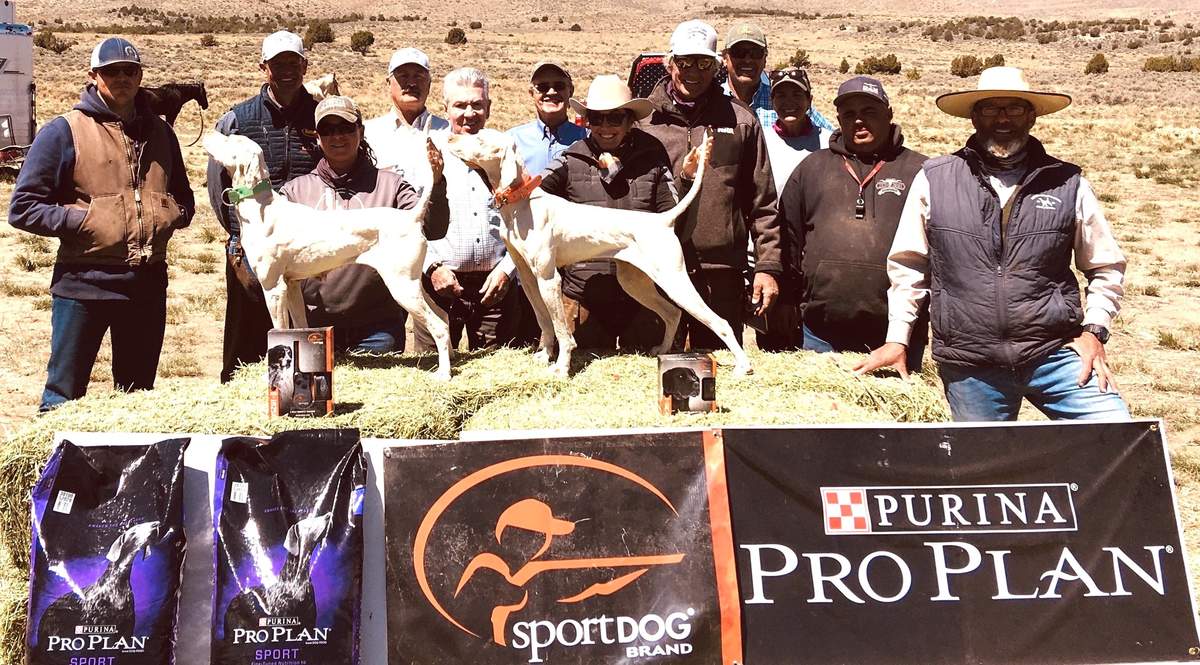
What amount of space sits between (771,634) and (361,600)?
4.43ft

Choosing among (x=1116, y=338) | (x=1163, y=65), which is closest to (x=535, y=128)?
(x=1116, y=338)

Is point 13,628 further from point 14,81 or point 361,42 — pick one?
point 361,42

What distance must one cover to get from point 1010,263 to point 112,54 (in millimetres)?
3691

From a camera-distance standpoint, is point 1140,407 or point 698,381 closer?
point 698,381

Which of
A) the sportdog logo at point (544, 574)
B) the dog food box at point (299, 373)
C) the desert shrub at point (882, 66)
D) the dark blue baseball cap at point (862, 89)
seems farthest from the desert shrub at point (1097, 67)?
the dog food box at point (299, 373)

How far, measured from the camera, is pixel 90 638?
3299 millimetres

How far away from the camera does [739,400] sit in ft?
13.5

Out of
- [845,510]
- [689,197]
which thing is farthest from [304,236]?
[845,510]

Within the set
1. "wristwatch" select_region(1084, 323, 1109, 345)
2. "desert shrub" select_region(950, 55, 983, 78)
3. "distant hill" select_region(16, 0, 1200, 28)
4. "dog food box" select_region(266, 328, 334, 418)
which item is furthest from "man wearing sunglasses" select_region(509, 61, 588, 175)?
"distant hill" select_region(16, 0, 1200, 28)

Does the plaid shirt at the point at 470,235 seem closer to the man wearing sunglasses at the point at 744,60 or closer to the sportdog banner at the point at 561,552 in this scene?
the man wearing sunglasses at the point at 744,60

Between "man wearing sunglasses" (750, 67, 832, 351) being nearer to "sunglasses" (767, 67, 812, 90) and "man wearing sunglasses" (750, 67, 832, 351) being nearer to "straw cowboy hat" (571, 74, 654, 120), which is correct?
"sunglasses" (767, 67, 812, 90)

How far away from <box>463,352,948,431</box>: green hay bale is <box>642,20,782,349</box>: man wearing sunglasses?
0.62 meters

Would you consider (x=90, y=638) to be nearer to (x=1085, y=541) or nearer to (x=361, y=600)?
(x=361, y=600)

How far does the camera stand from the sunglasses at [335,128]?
14.7 ft
